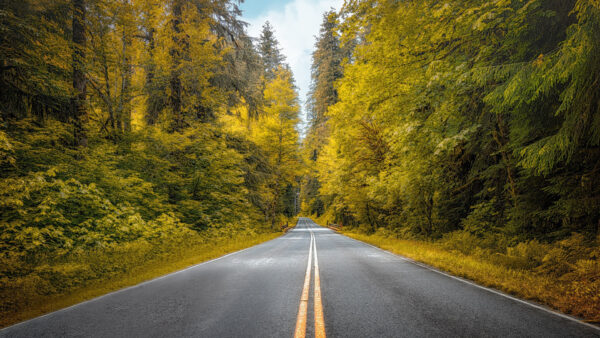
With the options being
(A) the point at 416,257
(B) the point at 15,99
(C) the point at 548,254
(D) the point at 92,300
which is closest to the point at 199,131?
(B) the point at 15,99

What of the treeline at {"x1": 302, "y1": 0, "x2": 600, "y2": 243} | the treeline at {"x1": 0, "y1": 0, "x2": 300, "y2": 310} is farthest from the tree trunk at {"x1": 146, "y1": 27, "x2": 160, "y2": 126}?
the treeline at {"x1": 302, "y1": 0, "x2": 600, "y2": 243}

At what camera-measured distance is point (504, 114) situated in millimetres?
9234

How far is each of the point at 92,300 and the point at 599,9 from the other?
384 inches

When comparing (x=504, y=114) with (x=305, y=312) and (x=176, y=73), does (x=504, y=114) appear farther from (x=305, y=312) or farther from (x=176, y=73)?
(x=176, y=73)

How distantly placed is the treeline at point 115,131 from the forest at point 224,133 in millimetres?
68

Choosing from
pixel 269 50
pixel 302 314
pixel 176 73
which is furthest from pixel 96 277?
pixel 269 50

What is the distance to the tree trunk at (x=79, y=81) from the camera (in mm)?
9422

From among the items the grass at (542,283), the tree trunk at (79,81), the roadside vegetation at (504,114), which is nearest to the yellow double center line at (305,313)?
the grass at (542,283)

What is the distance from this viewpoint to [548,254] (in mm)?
6609

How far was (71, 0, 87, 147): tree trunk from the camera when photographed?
9.42m

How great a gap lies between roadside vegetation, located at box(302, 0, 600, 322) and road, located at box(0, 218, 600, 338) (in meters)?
1.15

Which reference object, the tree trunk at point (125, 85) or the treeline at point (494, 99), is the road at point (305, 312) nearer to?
the treeline at point (494, 99)

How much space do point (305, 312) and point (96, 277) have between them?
567 centimetres

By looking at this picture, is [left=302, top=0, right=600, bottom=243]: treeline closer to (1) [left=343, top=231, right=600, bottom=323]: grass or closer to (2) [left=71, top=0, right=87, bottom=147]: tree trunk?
(1) [left=343, top=231, right=600, bottom=323]: grass
